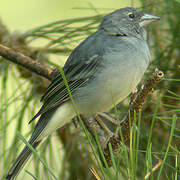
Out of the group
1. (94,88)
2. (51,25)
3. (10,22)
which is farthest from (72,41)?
(10,22)

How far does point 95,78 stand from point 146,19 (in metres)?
0.55

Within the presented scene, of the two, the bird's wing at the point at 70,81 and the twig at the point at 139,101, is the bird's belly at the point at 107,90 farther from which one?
the twig at the point at 139,101

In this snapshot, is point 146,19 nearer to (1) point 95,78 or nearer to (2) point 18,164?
(1) point 95,78

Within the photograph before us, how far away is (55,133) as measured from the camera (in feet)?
7.75

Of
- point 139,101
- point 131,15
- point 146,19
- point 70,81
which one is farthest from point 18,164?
point 131,15

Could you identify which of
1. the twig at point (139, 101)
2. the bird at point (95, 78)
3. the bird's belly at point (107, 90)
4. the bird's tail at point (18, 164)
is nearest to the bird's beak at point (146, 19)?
the bird at point (95, 78)

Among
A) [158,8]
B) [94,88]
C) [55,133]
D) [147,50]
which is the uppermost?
[158,8]

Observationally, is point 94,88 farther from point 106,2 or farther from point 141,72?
point 106,2

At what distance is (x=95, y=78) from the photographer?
2264 millimetres

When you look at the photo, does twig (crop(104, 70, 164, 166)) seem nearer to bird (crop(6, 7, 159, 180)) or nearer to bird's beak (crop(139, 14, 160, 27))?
bird (crop(6, 7, 159, 180))

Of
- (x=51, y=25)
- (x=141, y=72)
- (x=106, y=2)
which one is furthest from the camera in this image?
(x=106, y=2)

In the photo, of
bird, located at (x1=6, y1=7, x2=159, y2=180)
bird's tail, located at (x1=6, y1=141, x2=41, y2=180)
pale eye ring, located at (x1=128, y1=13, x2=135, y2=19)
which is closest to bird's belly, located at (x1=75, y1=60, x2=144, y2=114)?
bird, located at (x1=6, y1=7, x2=159, y2=180)

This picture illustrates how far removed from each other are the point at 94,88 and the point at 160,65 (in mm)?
448

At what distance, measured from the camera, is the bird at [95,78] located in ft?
7.13
